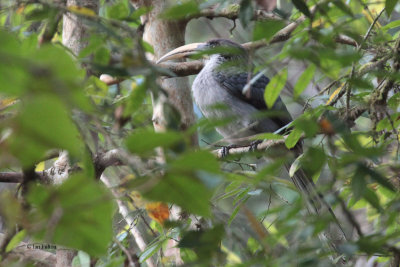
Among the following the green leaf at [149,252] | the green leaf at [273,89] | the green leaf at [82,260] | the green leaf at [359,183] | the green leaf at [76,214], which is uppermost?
the green leaf at [76,214]

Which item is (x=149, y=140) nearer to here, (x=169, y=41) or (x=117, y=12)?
(x=117, y=12)

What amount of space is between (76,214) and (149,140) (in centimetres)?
19

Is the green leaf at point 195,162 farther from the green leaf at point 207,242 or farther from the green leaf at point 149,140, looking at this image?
the green leaf at point 207,242

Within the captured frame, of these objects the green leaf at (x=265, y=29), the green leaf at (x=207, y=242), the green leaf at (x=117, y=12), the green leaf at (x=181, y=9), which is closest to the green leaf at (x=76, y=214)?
the green leaf at (x=207, y=242)

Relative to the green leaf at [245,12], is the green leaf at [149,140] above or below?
below

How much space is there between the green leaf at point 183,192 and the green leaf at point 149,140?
0.07 metres

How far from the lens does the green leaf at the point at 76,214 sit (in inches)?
Result: 33.3

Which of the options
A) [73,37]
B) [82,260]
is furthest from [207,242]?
[73,37]

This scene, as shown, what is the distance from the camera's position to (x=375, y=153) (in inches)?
40.1

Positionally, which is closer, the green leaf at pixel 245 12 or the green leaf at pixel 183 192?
the green leaf at pixel 183 192

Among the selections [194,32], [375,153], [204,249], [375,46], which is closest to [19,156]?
[204,249]

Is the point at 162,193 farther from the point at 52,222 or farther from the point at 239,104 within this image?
the point at 239,104

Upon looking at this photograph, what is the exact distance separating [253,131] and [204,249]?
342 centimetres

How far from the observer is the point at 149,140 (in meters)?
0.83
